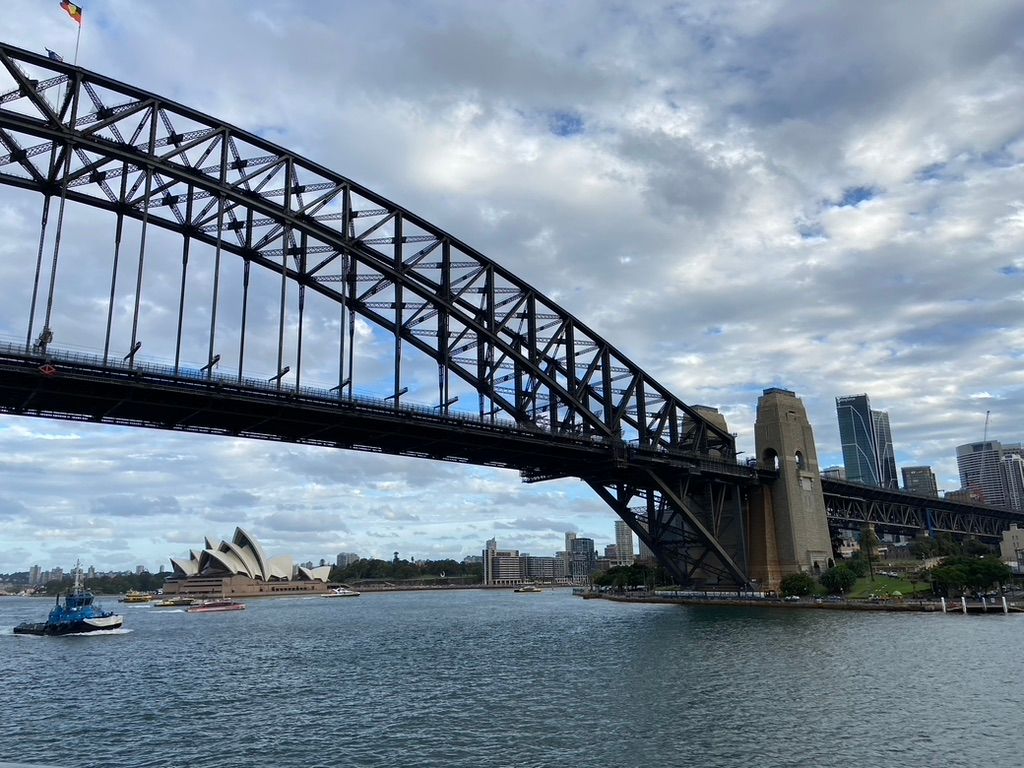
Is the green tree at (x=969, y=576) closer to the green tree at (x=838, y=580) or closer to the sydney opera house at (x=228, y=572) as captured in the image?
the green tree at (x=838, y=580)

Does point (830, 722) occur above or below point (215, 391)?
below

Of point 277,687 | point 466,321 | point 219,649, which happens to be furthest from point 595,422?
point 277,687

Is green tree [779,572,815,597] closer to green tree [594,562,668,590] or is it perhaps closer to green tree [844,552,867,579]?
green tree [844,552,867,579]

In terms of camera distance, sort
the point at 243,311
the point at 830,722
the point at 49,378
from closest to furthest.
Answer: the point at 830,722 → the point at 49,378 → the point at 243,311

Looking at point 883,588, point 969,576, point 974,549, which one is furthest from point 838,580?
point 974,549

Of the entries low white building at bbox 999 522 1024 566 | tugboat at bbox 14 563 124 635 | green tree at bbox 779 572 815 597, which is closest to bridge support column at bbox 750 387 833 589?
green tree at bbox 779 572 815 597

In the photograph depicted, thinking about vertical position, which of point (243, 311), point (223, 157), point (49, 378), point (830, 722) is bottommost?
point (830, 722)

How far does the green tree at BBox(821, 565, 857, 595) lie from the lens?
91.9m

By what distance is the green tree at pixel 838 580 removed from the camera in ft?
301

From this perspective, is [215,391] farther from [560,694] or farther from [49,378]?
[560,694]

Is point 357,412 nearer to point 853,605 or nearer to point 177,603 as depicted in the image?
point 853,605

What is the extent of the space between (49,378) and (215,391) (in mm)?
10539

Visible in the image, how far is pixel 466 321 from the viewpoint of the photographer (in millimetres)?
77438

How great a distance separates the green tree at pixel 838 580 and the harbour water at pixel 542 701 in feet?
111
